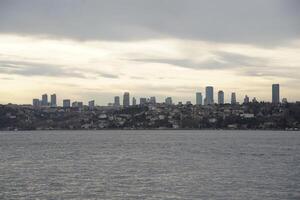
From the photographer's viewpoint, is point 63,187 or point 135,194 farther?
point 63,187

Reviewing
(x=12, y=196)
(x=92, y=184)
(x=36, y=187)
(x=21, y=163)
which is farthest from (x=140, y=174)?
(x=21, y=163)

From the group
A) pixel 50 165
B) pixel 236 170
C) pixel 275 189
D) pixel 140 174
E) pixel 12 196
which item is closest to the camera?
pixel 12 196

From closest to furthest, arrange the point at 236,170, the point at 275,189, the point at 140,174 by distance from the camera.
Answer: the point at 275,189 → the point at 140,174 → the point at 236,170

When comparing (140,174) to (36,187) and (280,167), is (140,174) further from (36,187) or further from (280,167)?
(280,167)

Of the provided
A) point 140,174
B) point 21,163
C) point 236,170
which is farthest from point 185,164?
point 21,163

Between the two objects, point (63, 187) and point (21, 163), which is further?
point (21, 163)

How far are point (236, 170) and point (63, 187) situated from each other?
64.4ft

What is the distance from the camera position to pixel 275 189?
41344mm

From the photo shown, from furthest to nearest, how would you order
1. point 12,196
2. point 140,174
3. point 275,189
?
point 140,174, point 275,189, point 12,196

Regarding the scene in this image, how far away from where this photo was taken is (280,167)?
58250mm

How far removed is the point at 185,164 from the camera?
6253 centimetres

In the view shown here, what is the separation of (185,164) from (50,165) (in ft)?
47.4

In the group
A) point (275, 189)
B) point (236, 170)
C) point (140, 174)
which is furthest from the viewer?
point (236, 170)

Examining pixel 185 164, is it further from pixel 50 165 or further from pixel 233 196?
pixel 233 196
